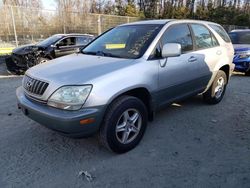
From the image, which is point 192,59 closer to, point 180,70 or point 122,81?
point 180,70

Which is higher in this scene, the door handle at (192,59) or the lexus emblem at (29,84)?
the door handle at (192,59)

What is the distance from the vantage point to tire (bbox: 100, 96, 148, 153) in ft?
9.95

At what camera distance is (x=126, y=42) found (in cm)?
389

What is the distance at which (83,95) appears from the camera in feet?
9.16

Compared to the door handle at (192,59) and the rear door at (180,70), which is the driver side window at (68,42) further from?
the door handle at (192,59)

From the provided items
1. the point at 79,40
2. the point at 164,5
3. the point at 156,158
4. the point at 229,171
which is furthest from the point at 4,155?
the point at 164,5

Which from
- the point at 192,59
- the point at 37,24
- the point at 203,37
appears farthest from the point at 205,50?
the point at 37,24

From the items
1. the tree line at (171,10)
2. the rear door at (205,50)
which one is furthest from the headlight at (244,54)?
the tree line at (171,10)

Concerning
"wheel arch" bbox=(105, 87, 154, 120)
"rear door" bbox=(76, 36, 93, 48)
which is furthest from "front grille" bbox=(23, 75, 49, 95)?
"rear door" bbox=(76, 36, 93, 48)

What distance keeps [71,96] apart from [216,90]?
11.4ft

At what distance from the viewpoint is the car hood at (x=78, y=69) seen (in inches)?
115

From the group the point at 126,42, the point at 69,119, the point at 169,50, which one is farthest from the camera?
the point at 126,42

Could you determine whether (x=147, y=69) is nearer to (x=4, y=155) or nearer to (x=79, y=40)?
(x=4, y=155)

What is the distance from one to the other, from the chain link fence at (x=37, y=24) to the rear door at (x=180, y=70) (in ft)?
32.6
